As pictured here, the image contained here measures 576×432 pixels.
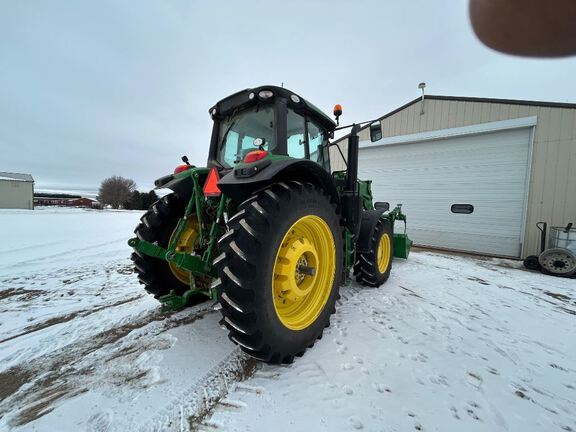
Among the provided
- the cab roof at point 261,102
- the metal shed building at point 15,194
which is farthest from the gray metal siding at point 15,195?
the cab roof at point 261,102

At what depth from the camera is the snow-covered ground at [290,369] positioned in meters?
1.31

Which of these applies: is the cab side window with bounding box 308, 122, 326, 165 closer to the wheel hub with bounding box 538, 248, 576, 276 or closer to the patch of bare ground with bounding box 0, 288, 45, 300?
the patch of bare ground with bounding box 0, 288, 45, 300

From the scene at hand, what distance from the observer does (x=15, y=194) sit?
82.6 ft

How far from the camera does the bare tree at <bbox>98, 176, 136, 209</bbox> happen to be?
37.4m

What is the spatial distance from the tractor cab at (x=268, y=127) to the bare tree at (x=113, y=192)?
137 feet

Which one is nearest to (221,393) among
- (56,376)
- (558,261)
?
(56,376)

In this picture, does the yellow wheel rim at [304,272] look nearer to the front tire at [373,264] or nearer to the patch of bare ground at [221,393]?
the patch of bare ground at [221,393]

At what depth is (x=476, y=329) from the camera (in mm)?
2406

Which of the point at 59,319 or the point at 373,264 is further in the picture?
the point at 373,264

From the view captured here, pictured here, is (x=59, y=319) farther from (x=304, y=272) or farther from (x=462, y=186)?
(x=462, y=186)

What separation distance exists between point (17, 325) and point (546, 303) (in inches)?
237

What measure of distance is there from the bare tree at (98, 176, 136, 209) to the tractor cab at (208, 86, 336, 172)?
41.6 metres

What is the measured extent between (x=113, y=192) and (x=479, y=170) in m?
45.4

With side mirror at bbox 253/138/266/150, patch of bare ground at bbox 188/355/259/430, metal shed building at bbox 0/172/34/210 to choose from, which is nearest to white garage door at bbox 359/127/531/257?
side mirror at bbox 253/138/266/150
